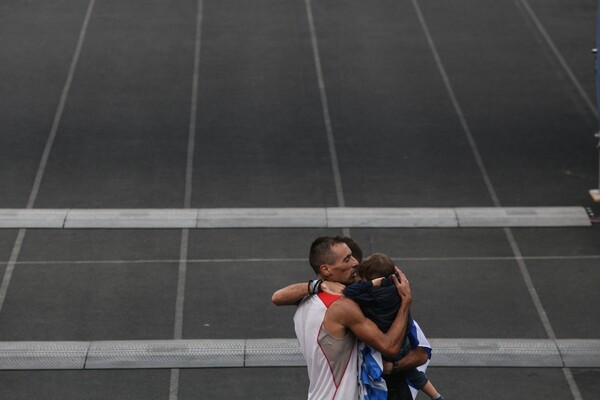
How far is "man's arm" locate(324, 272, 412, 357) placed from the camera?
6.02 metres

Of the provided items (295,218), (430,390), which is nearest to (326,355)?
(430,390)

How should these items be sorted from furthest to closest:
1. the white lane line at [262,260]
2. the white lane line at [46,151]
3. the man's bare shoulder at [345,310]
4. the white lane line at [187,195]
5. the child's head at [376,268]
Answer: the white lane line at [262,260] < the white lane line at [46,151] < the white lane line at [187,195] < the child's head at [376,268] < the man's bare shoulder at [345,310]

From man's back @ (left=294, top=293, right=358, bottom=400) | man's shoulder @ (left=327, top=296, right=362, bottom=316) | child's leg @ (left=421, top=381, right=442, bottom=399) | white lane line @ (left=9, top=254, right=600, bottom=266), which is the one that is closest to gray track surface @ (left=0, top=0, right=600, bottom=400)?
white lane line @ (left=9, top=254, right=600, bottom=266)

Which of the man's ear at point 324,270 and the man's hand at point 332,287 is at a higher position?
the man's ear at point 324,270

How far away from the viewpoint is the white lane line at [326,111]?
14422 millimetres

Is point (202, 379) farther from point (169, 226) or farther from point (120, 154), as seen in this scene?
point (120, 154)

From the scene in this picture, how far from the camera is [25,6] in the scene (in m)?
21.3

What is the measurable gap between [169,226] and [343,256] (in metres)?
7.33

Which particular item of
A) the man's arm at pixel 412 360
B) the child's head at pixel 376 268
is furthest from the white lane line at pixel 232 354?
the child's head at pixel 376 268

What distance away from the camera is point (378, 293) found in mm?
6105

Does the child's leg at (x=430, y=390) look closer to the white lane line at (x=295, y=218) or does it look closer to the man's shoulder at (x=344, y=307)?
the man's shoulder at (x=344, y=307)

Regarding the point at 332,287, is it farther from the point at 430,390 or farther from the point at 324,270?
the point at 430,390

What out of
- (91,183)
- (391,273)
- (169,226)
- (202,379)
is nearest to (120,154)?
(91,183)

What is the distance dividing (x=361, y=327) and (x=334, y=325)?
142 millimetres
